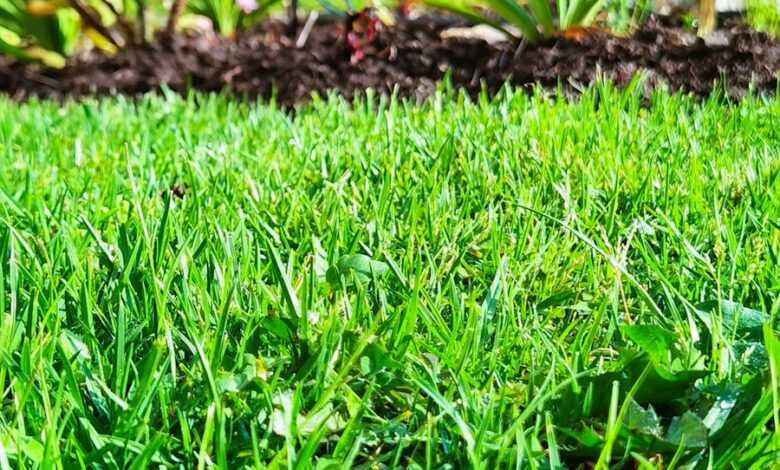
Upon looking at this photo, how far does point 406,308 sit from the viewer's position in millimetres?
1050

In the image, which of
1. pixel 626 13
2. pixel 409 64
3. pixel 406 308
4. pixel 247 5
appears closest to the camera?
pixel 406 308

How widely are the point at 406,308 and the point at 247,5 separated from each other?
13.1 feet

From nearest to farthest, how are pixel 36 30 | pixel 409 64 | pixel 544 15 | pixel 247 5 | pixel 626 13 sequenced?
1. pixel 544 15
2. pixel 409 64
3. pixel 626 13
4. pixel 247 5
5. pixel 36 30

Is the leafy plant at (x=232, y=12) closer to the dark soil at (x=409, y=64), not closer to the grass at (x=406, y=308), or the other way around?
the dark soil at (x=409, y=64)

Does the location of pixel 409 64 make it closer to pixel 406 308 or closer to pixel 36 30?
pixel 36 30

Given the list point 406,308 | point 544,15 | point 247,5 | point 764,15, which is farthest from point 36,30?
point 406,308

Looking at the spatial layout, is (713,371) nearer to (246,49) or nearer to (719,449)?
(719,449)

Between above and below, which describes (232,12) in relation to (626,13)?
below

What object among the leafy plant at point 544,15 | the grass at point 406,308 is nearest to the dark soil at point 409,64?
the leafy plant at point 544,15

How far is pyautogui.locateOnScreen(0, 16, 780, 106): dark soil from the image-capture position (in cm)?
309

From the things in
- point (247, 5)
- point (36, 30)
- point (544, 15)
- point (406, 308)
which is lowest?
point (36, 30)

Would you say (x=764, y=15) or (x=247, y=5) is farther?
(x=247, y=5)

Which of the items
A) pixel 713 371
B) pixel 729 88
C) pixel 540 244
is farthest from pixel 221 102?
pixel 713 371

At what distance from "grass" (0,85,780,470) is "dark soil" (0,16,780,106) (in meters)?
0.99
